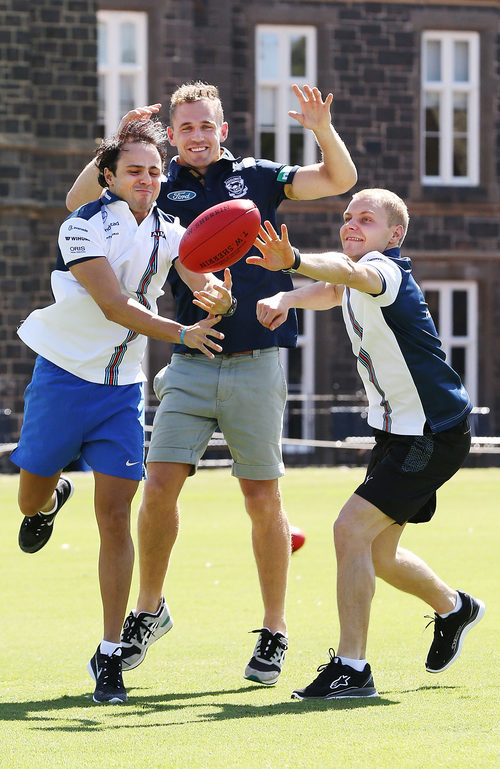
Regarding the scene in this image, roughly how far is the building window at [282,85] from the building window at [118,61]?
196 centimetres

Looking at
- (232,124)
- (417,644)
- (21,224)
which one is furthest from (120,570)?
(232,124)

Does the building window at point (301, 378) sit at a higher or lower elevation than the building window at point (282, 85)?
lower

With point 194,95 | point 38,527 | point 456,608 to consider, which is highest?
point 194,95

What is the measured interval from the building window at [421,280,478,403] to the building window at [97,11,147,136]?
5725mm

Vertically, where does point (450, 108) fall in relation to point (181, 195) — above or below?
above

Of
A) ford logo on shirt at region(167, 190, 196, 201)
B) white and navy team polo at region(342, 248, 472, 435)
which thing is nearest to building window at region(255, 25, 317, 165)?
ford logo on shirt at region(167, 190, 196, 201)

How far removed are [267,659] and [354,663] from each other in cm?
57

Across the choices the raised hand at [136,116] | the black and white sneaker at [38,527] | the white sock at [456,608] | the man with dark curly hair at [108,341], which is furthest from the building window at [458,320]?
the man with dark curly hair at [108,341]

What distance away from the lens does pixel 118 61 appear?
77.0 ft

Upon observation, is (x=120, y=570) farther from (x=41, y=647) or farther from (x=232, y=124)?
(x=232, y=124)

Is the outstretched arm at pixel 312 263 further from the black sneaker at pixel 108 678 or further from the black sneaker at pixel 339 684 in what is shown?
the black sneaker at pixel 108 678

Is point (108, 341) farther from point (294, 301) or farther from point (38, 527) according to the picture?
point (38, 527)

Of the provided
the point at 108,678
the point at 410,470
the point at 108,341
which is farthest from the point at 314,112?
the point at 108,678

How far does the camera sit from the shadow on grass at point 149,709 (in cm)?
507
